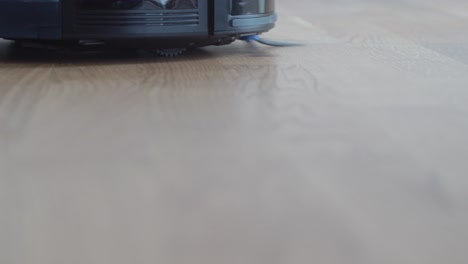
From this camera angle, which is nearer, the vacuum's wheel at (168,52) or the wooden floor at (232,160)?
the wooden floor at (232,160)

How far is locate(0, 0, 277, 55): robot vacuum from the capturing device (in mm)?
793

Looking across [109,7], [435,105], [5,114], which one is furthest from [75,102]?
[435,105]

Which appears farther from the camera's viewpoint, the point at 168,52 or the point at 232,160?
the point at 168,52

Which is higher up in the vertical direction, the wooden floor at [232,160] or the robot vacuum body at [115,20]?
the robot vacuum body at [115,20]

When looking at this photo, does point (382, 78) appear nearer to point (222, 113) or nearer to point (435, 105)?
point (435, 105)

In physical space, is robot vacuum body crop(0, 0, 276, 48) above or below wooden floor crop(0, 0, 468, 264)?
above

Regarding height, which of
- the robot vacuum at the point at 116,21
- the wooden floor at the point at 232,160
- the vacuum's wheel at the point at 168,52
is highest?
the robot vacuum at the point at 116,21

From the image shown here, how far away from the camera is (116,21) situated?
0.80m

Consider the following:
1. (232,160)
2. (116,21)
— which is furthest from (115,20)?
(232,160)

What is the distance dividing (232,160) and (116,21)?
0.38 meters

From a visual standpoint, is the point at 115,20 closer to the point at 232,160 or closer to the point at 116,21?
the point at 116,21

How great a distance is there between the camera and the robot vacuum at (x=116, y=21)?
793mm

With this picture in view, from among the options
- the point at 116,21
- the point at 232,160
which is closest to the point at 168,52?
the point at 116,21

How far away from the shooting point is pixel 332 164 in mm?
458
